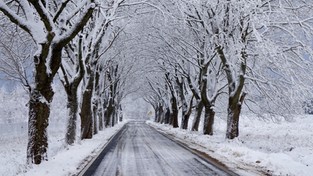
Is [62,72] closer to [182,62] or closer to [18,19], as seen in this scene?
[18,19]

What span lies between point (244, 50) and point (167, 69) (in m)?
23.4

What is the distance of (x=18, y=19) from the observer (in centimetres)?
1098

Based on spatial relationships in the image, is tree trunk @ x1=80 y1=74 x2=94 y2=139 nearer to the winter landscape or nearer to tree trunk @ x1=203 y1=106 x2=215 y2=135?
the winter landscape

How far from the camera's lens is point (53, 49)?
1137cm

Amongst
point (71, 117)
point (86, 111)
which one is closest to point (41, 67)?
point (71, 117)

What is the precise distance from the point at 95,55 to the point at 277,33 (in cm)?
1149

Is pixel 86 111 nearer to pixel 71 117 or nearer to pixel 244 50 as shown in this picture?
pixel 71 117

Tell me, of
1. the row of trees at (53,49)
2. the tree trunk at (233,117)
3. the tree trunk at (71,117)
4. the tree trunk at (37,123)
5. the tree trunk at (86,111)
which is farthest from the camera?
the tree trunk at (86,111)

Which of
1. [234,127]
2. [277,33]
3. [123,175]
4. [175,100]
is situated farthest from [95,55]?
[175,100]

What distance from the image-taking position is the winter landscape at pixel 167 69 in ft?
36.4

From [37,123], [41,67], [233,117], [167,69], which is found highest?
[167,69]

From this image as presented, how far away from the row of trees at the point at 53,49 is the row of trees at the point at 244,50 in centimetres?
373

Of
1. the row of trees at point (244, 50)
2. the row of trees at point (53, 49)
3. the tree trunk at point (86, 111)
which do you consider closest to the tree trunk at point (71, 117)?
the row of trees at point (53, 49)

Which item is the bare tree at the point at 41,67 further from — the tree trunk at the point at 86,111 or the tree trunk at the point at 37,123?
the tree trunk at the point at 86,111
